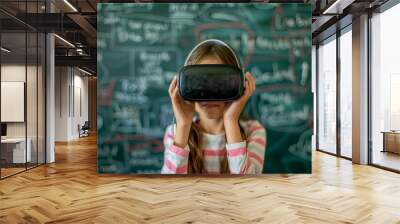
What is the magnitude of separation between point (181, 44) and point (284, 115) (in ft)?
4.30

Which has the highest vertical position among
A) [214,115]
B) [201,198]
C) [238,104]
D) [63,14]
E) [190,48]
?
[63,14]

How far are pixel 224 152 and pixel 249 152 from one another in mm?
284

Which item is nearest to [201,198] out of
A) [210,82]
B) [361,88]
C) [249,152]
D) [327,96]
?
[249,152]

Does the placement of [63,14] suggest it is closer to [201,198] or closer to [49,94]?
[49,94]

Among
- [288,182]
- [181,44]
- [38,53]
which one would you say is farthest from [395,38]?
[38,53]

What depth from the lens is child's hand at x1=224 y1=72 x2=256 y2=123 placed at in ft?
12.1

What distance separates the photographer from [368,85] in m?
6.79

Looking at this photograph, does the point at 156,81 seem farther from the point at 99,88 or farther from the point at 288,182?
the point at 288,182

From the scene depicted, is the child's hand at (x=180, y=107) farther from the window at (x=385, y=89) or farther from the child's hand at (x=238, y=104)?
the window at (x=385, y=89)

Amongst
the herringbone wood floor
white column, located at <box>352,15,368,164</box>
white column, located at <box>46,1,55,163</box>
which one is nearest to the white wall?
white column, located at <box>46,1,55,163</box>

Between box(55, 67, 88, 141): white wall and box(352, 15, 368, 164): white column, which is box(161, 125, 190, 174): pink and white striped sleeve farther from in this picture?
box(55, 67, 88, 141): white wall

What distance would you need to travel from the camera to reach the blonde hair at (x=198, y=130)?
3.68 m

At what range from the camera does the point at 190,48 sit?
149 inches

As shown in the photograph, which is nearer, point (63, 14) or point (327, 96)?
point (63, 14)
